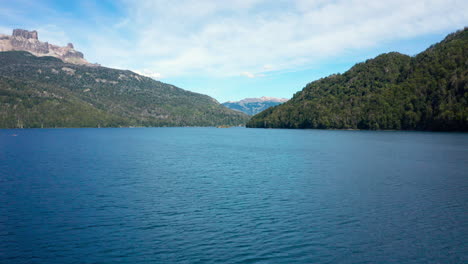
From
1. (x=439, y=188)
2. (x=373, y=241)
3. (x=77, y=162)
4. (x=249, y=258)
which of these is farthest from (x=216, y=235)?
(x=77, y=162)

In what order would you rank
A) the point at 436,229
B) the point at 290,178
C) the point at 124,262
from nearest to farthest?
the point at 124,262
the point at 436,229
the point at 290,178

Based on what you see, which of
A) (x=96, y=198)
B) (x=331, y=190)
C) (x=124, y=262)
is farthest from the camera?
(x=331, y=190)

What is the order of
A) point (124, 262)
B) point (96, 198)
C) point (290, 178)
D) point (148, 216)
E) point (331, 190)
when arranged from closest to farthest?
point (124, 262) < point (148, 216) < point (96, 198) < point (331, 190) < point (290, 178)

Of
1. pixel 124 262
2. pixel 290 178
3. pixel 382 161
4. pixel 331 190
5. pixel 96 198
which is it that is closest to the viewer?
pixel 124 262

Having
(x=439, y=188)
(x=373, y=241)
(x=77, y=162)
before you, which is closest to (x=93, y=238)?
(x=373, y=241)

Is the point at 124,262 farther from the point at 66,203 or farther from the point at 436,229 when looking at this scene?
the point at 436,229

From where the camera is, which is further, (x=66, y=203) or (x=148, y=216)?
(x=66, y=203)

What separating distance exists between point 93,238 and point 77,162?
175ft

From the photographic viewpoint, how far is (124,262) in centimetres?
2281

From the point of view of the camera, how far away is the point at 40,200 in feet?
129

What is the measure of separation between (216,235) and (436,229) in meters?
19.6

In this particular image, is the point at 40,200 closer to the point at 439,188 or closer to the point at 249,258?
the point at 249,258

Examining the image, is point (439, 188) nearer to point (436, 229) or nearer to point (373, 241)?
point (436, 229)

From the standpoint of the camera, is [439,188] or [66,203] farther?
[439,188]
